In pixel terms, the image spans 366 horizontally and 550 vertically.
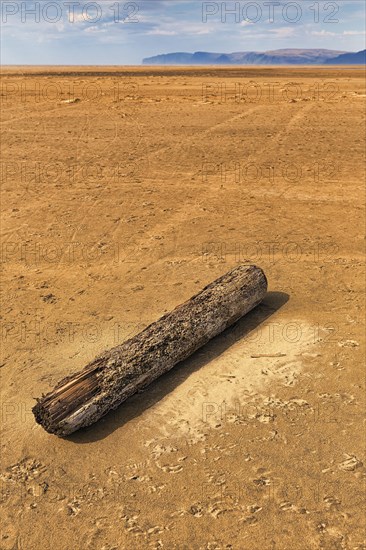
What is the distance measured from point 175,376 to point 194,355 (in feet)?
1.64

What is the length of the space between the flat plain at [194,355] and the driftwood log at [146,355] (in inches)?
9.2

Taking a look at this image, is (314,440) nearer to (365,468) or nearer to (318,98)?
(365,468)

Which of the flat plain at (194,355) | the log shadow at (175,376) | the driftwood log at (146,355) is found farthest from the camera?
the log shadow at (175,376)

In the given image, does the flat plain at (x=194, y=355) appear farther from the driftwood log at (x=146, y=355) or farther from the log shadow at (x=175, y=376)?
the driftwood log at (x=146, y=355)

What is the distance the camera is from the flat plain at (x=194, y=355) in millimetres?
4738

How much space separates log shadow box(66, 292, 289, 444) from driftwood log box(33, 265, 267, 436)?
0.14 metres

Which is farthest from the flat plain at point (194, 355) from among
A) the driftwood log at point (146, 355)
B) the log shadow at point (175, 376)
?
the driftwood log at point (146, 355)

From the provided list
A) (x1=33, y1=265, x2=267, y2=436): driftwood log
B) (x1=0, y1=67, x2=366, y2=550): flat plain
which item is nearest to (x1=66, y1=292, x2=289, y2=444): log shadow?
(x1=0, y1=67, x2=366, y2=550): flat plain

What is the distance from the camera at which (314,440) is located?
551 cm

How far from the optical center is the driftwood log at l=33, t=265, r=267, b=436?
562 cm

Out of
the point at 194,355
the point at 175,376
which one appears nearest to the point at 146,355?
the point at 175,376

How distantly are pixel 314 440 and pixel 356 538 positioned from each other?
119 centimetres

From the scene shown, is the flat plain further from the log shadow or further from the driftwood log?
the driftwood log

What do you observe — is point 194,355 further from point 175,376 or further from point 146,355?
point 146,355
